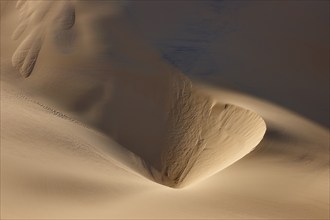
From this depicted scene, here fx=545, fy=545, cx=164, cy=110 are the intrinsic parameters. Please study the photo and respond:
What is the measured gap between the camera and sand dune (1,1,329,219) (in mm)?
3334

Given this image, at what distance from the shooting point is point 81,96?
5176 millimetres

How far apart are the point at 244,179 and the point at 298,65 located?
6.72ft

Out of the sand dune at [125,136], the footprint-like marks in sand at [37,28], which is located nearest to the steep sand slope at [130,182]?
the sand dune at [125,136]

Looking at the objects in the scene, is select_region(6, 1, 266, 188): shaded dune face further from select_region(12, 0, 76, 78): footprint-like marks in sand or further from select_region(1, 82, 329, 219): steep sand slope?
select_region(1, 82, 329, 219): steep sand slope

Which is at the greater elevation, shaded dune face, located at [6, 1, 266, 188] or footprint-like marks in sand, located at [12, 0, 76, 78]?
footprint-like marks in sand, located at [12, 0, 76, 78]

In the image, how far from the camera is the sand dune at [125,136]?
333 centimetres

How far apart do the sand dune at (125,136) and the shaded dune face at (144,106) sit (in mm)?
11

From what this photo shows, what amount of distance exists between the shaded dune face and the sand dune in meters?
0.01

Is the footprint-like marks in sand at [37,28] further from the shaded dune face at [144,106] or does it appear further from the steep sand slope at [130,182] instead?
the steep sand slope at [130,182]

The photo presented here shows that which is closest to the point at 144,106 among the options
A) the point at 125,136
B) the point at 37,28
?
the point at 125,136

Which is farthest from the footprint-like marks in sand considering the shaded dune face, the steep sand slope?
the steep sand slope

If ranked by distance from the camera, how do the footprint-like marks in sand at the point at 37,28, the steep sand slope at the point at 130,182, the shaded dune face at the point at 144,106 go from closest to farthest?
1. the steep sand slope at the point at 130,182
2. the shaded dune face at the point at 144,106
3. the footprint-like marks in sand at the point at 37,28

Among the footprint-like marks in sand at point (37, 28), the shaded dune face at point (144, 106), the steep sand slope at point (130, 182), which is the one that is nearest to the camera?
the steep sand slope at point (130, 182)

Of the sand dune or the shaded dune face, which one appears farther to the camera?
the shaded dune face
